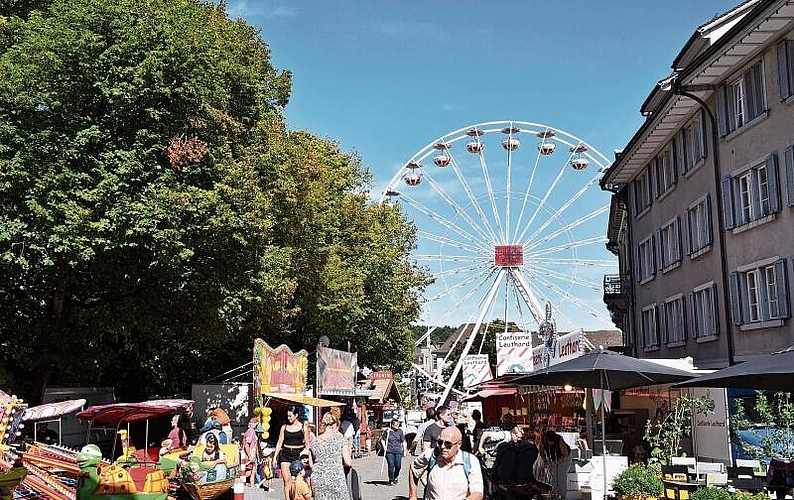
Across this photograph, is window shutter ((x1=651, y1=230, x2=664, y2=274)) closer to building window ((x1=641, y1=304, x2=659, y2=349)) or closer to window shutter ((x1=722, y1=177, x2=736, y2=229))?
building window ((x1=641, y1=304, x2=659, y2=349))

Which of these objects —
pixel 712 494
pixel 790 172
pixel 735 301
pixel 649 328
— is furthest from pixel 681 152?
pixel 712 494

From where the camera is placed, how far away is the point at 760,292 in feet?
72.3

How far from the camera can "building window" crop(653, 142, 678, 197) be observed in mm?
29234

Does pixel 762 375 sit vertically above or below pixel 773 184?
below

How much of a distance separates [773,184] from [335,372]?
17064 mm

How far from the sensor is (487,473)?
555 inches

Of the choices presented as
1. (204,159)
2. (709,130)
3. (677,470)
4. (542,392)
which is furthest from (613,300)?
(677,470)

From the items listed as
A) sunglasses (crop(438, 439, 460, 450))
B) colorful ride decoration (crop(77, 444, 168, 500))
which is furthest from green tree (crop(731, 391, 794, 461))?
colorful ride decoration (crop(77, 444, 168, 500))

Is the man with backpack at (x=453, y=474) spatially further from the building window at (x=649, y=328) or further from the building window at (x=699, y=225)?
the building window at (x=649, y=328)

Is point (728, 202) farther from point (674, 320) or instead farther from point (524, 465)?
point (524, 465)

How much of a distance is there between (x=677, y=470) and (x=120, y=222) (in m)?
12.5

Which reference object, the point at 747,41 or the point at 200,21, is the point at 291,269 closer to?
the point at 200,21

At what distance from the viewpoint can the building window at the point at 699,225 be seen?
25391 millimetres

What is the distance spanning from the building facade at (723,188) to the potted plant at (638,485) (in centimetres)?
805
